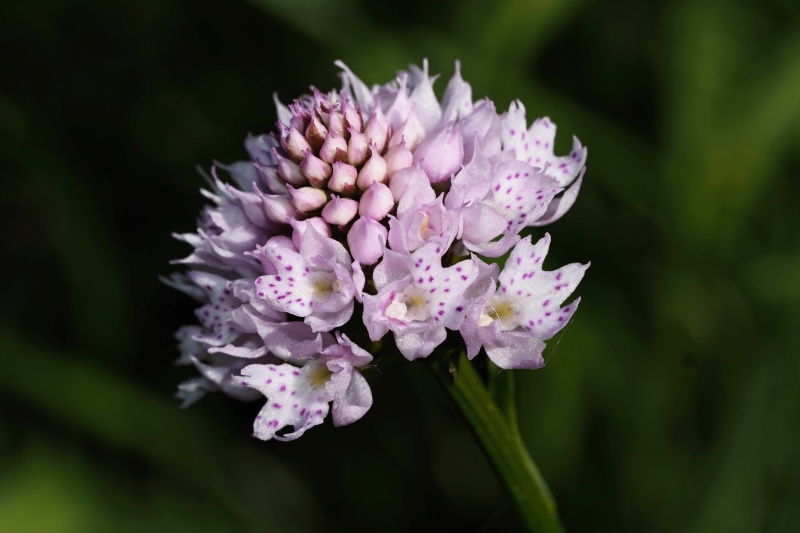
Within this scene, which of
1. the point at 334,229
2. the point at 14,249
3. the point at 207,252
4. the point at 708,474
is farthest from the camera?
the point at 14,249

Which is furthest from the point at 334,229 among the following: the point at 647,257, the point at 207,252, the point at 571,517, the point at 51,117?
the point at 51,117

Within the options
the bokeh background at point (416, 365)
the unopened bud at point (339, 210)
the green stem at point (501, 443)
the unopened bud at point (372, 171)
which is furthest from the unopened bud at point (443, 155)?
the bokeh background at point (416, 365)

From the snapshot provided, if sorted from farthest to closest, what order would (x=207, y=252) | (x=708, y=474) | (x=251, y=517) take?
1. (x=251, y=517)
2. (x=708, y=474)
3. (x=207, y=252)

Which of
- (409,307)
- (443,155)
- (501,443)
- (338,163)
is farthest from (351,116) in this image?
(501,443)

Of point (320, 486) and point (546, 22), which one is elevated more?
point (546, 22)

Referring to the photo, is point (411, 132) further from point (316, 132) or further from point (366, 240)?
point (366, 240)

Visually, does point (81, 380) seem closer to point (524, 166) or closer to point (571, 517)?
point (571, 517)

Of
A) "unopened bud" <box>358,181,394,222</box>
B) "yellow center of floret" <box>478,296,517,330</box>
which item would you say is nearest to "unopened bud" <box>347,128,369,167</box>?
"unopened bud" <box>358,181,394,222</box>

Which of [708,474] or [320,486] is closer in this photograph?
[708,474]
